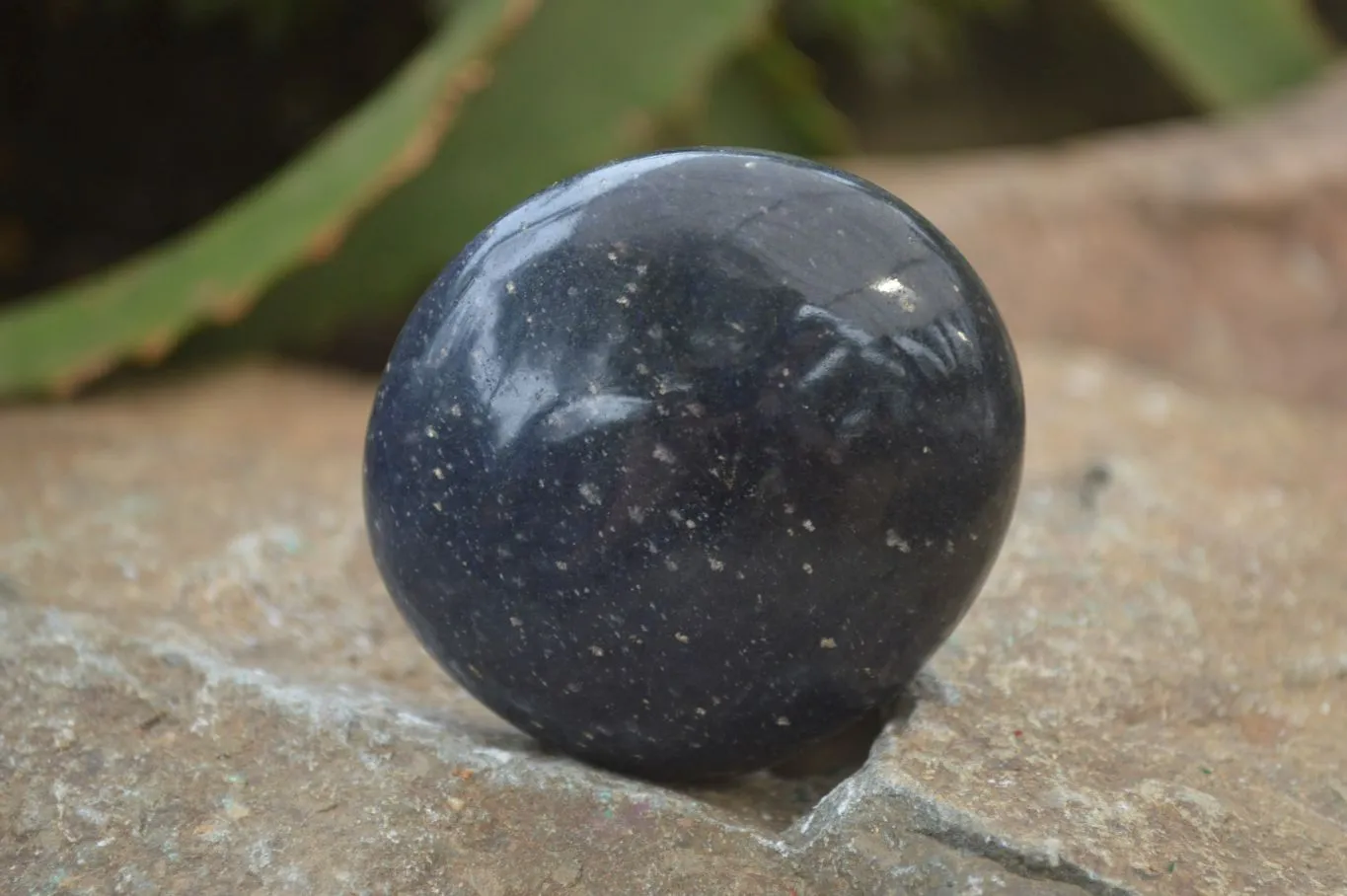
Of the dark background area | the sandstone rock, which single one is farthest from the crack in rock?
the dark background area

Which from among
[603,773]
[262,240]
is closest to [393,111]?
[262,240]

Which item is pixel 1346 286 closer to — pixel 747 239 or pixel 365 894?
pixel 747 239

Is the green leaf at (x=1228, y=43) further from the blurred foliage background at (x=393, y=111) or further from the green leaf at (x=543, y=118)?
the green leaf at (x=543, y=118)

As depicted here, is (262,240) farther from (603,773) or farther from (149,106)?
(149,106)

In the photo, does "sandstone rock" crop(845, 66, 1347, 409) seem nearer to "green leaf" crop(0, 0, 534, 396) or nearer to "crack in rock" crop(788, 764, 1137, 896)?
"green leaf" crop(0, 0, 534, 396)

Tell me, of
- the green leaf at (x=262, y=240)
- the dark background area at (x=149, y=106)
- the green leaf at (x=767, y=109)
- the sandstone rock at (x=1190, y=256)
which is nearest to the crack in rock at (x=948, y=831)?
the green leaf at (x=262, y=240)

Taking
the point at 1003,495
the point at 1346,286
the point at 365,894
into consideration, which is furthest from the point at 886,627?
the point at 1346,286

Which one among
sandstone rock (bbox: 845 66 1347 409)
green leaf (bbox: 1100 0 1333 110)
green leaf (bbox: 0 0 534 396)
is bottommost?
sandstone rock (bbox: 845 66 1347 409)
